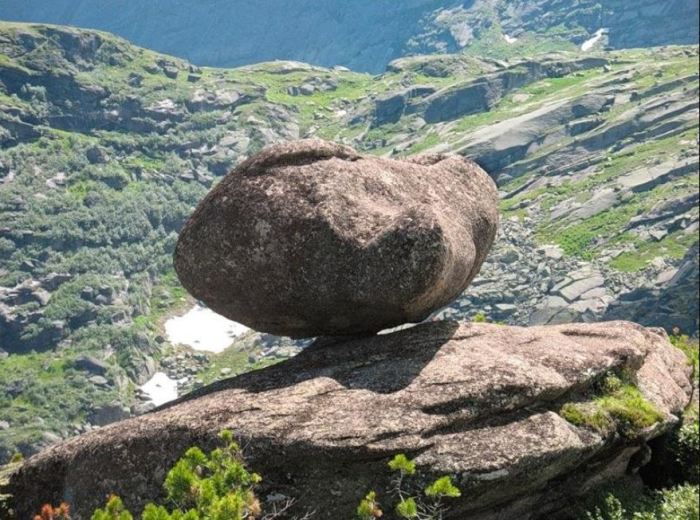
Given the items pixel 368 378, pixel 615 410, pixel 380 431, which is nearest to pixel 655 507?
pixel 615 410

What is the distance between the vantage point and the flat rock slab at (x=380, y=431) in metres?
20.1

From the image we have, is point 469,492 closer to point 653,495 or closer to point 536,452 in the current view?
point 536,452

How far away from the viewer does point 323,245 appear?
2356cm

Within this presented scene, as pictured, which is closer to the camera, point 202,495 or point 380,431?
point 202,495

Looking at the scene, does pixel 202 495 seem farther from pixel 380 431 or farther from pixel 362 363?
pixel 362 363

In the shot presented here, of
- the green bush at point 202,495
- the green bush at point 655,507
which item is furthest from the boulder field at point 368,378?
the green bush at point 202,495

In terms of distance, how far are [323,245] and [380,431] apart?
5802 mm

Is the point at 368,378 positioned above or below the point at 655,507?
above

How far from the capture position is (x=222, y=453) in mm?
17125

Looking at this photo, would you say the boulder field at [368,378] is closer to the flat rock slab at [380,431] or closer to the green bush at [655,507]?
the flat rock slab at [380,431]

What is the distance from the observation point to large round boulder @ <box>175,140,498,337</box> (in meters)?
23.1

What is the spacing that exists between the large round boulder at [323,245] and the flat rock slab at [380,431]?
159 centimetres

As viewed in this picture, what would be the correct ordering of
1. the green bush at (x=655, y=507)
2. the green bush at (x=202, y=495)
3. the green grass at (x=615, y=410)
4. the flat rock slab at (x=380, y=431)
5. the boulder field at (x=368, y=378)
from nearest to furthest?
the green bush at (x=202, y=495) < the flat rock slab at (x=380, y=431) < the boulder field at (x=368, y=378) < the green grass at (x=615, y=410) < the green bush at (x=655, y=507)

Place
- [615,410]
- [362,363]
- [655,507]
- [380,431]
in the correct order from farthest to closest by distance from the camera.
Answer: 1. [655,507]
2. [615,410]
3. [362,363]
4. [380,431]
